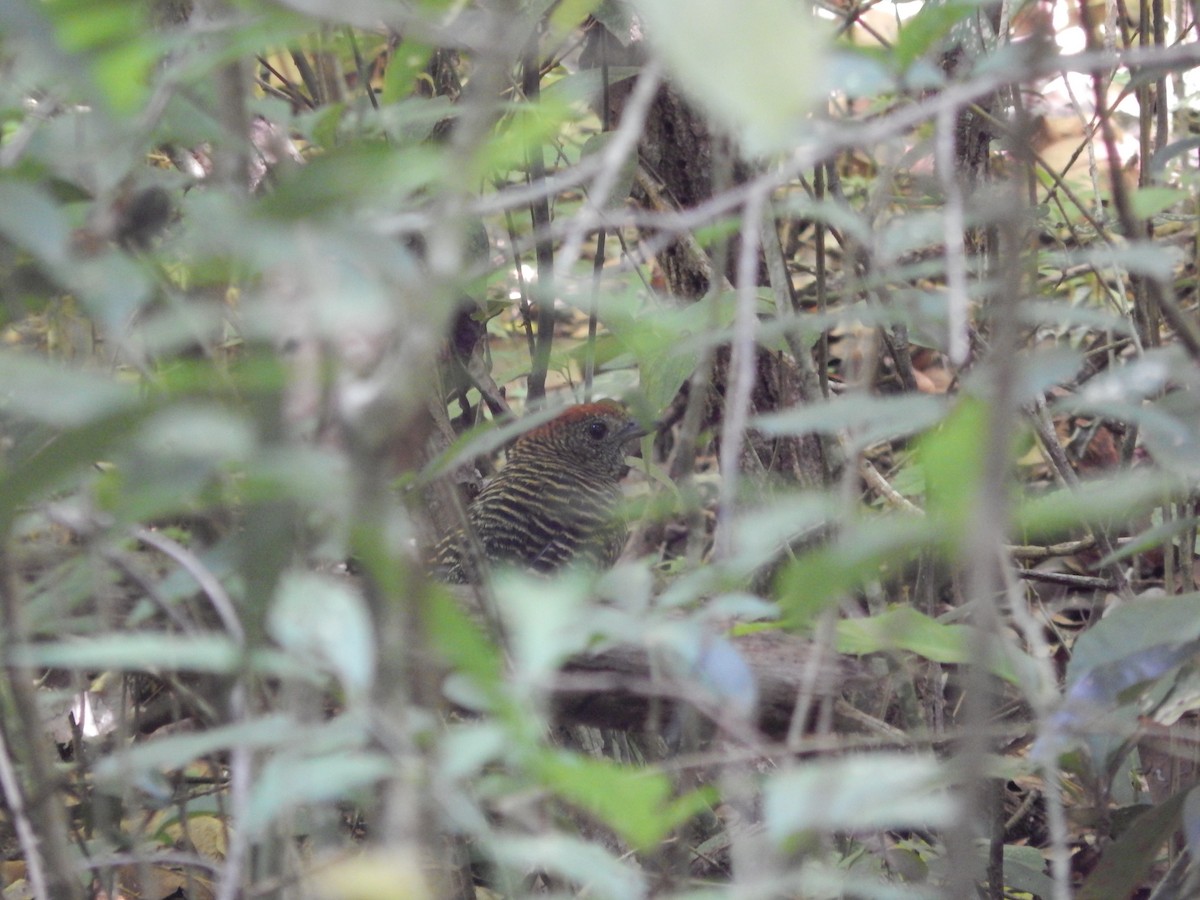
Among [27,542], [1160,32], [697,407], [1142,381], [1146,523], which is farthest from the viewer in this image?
[1146,523]

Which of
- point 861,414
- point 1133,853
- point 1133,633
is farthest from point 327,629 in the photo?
point 1133,853

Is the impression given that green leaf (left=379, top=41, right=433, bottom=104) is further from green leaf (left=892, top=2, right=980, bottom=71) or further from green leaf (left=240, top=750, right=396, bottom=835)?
green leaf (left=240, top=750, right=396, bottom=835)

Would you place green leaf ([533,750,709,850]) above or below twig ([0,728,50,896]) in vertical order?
above

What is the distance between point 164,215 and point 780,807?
103 centimetres

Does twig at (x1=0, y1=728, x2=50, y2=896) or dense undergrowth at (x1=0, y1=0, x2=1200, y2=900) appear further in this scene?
twig at (x1=0, y1=728, x2=50, y2=896)

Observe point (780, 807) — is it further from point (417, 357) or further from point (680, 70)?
point (680, 70)

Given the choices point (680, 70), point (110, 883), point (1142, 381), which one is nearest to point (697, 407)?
point (1142, 381)

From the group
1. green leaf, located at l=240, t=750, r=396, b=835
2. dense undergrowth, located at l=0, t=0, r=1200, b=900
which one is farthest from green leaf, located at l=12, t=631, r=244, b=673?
green leaf, located at l=240, t=750, r=396, b=835

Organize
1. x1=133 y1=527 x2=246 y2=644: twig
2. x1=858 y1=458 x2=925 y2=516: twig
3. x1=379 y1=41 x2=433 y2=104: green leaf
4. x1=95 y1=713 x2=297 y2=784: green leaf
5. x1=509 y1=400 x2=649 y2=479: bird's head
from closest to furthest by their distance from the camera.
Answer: x1=95 y1=713 x2=297 y2=784: green leaf, x1=133 y1=527 x2=246 y2=644: twig, x1=379 y1=41 x2=433 y2=104: green leaf, x1=858 y1=458 x2=925 y2=516: twig, x1=509 y1=400 x2=649 y2=479: bird's head

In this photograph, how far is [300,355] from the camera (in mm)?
979

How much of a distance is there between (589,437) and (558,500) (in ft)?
1.92

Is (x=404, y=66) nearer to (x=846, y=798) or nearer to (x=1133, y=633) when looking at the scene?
(x=846, y=798)

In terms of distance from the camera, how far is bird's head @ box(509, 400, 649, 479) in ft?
14.0

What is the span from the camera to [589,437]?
14.4 ft
